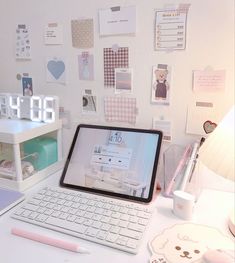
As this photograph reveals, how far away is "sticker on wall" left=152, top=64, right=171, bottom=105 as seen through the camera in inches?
37.3

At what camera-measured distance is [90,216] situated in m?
0.77

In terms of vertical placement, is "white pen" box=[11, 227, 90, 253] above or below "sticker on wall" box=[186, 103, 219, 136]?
below

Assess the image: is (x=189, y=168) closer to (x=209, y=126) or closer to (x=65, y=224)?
(x=209, y=126)

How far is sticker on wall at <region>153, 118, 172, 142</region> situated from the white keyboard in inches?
11.4

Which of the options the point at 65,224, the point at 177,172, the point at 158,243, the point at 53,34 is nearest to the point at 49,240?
the point at 65,224

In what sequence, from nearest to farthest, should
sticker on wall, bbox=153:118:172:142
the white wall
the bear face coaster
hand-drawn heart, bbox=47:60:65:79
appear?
the bear face coaster, the white wall, sticker on wall, bbox=153:118:172:142, hand-drawn heart, bbox=47:60:65:79

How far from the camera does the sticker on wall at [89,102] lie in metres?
1.09

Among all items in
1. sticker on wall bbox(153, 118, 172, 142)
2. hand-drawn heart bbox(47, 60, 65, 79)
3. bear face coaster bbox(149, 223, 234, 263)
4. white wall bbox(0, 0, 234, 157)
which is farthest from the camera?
hand-drawn heart bbox(47, 60, 65, 79)

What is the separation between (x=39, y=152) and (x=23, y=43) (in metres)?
0.47

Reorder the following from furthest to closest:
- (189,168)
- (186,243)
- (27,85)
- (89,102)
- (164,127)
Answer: (27,85) → (89,102) → (164,127) → (189,168) → (186,243)

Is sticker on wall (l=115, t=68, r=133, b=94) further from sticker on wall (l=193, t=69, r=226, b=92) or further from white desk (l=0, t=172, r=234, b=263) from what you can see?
white desk (l=0, t=172, r=234, b=263)

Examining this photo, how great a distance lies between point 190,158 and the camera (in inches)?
35.4

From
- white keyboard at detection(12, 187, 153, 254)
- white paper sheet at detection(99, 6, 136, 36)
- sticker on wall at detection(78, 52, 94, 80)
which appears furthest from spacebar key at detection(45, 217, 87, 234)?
white paper sheet at detection(99, 6, 136, 36)

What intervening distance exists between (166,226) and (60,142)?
588mm
